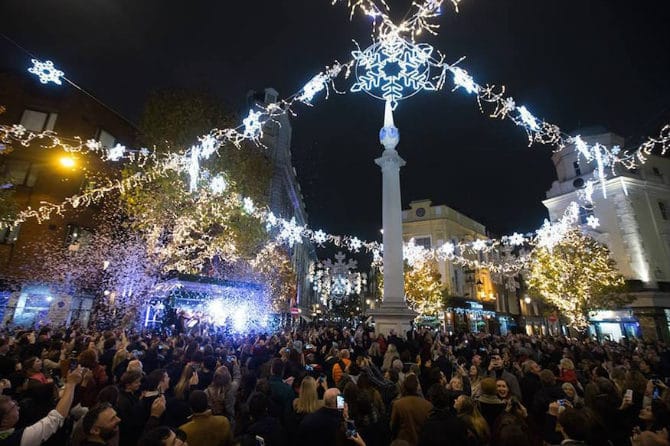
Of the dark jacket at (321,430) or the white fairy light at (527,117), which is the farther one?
the white fairy light at (527,117)

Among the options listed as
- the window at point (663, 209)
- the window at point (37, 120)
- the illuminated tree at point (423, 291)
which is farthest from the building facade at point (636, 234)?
the window at point (37, 120)

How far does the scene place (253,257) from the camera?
27797 millimetres

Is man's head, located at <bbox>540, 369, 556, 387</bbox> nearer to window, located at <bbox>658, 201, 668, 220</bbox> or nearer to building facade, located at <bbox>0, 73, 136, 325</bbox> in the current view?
building facade, located at <bbox>0, 73, 136, 325</bbox>

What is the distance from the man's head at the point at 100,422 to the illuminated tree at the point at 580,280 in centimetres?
2925

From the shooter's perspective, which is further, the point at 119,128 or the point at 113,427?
the point at 119,128

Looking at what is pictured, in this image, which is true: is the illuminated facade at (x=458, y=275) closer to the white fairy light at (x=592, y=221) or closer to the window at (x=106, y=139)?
the white fairy light at (x=592, y=221)

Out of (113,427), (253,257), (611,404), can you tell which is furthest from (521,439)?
(253,257)

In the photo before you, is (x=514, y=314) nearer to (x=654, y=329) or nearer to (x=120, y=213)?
(x=654, y=329)

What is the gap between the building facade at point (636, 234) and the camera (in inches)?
1074

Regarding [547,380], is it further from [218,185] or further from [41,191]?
[41,191]

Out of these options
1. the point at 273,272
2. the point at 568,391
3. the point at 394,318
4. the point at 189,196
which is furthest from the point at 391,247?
the point at 273,272

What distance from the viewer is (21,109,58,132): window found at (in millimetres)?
23141

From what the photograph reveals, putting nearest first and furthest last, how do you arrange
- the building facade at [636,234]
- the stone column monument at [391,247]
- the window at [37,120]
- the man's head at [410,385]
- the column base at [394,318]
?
the man's head at [410,385] → the column base at [394,318] → the stone column monument at [391,247] → the window at [37,120] → the building facade at [636,234]

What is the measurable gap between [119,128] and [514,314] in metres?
59.9
